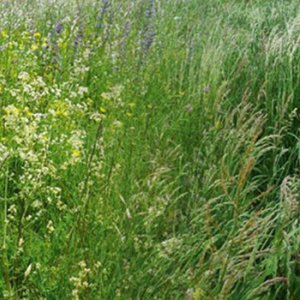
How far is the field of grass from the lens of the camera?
5.79 feet

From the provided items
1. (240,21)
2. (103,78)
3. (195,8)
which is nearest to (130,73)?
(103,78)

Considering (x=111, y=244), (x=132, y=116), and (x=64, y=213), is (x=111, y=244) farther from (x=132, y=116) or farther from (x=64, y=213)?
(x=132, y=116)

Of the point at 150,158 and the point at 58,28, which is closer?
the point at 150,158

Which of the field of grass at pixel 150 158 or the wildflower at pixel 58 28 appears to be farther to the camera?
the wildflower at pixel 58 28

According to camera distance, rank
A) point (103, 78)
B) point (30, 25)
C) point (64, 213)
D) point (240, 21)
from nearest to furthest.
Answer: point (64, 213) < point (103, 78) < point (30, 25) < point (240, 21)

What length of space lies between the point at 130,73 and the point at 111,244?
72.0 inches

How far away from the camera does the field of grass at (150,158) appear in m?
1.76

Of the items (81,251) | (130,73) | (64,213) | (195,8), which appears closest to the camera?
(81,251)

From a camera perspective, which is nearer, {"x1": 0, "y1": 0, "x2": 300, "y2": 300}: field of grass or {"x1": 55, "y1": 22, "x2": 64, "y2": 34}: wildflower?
{"x1": 0, "y1": 0, "x2": 300, "y2": 300}: field of grass

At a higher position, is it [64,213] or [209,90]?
[209,90]

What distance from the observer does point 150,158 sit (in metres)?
2.43

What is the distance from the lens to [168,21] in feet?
15.5

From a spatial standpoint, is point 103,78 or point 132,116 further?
point 103,78

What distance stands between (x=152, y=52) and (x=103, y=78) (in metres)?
0.43
